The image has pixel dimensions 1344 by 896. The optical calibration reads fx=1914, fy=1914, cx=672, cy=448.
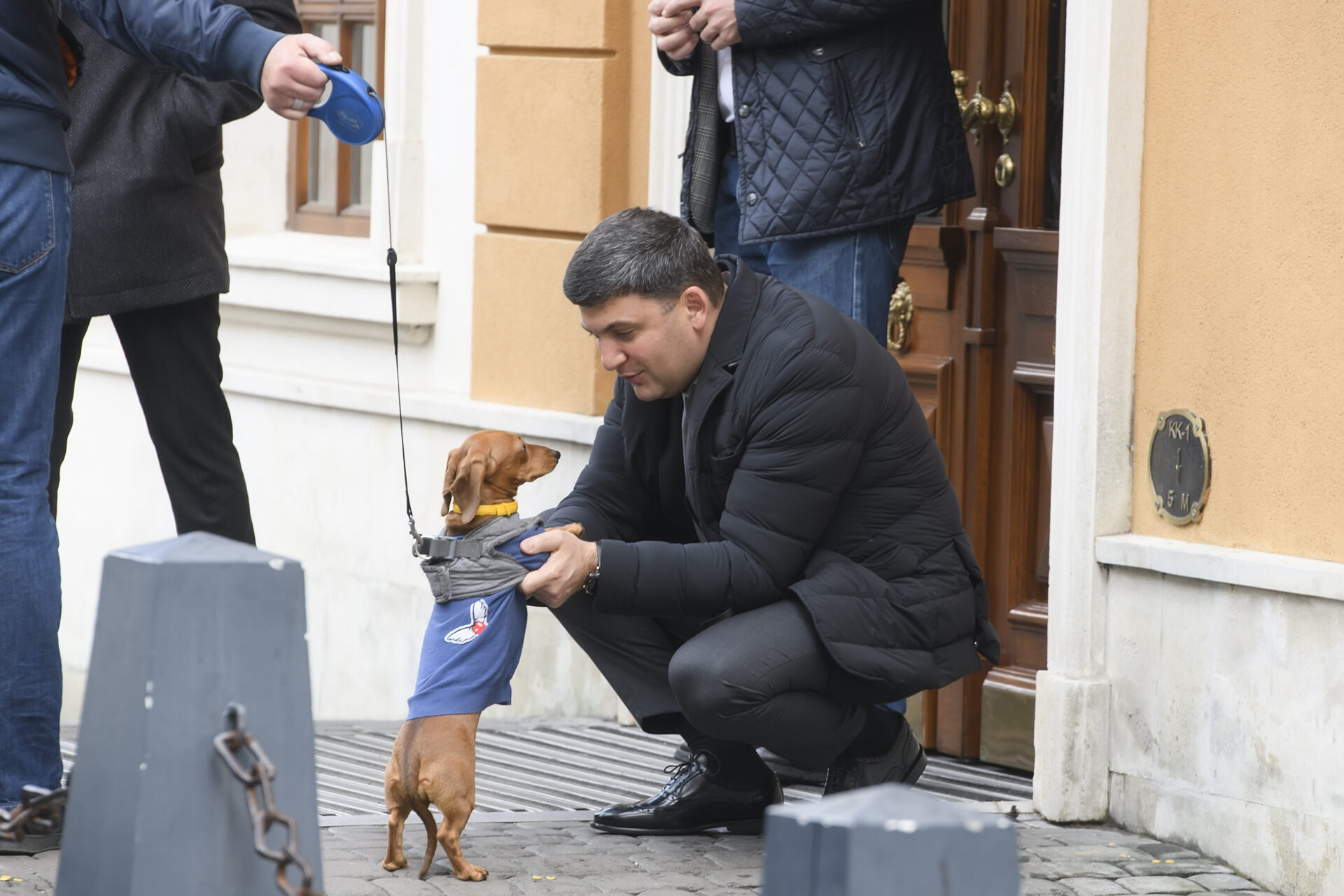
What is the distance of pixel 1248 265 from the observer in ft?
13.2

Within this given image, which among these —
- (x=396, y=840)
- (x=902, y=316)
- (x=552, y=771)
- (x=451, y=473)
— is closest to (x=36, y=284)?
(x=451, y=473)

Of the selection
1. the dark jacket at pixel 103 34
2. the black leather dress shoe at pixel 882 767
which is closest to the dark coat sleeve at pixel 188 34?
the dark jacket at pixel 103 34

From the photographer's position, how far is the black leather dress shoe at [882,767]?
407cm

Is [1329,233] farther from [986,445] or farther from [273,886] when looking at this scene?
[273,886]

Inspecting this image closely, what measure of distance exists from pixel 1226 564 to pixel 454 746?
5.42ft

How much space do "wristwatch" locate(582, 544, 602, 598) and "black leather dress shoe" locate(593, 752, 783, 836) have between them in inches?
20.8

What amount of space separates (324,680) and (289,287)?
140cm

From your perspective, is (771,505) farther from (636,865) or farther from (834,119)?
(834,119)

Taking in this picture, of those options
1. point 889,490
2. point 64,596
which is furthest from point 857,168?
point 64,596

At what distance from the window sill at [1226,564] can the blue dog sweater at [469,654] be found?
139cm

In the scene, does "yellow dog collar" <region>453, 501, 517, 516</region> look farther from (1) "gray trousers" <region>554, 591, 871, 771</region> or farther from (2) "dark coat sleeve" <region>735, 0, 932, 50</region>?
(2) "dark coat sleeve" <region>735, 0, 932, 50</region>

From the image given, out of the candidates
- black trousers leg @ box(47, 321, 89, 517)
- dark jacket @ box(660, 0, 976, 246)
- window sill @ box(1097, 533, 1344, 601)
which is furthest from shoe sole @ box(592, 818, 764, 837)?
black trousers leg @ box(47, 321, 89, 517)

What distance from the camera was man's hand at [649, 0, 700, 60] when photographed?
452 cm

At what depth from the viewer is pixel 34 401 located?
3.57m
